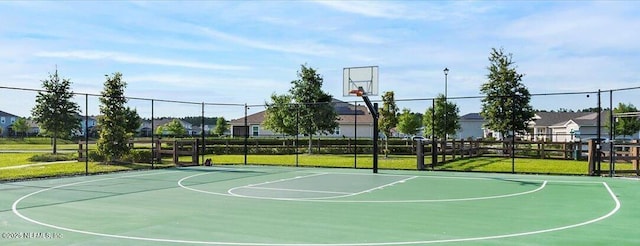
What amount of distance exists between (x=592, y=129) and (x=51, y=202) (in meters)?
44.3

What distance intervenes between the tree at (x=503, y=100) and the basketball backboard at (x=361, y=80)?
11024mm

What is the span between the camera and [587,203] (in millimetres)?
9812

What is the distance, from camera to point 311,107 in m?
28.6

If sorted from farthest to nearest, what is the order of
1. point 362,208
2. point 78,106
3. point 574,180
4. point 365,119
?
point 365,119 → point 78,106 → point 574,180 → point 362,208

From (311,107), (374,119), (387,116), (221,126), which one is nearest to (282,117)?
(311,107)

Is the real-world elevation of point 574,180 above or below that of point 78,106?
below

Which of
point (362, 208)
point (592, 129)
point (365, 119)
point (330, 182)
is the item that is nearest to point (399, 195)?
point (362, 208)

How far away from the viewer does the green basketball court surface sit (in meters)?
6.65

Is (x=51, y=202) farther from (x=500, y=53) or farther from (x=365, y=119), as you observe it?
(x=365, y=119)

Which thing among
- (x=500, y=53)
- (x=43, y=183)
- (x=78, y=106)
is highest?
(x=500, y=53)

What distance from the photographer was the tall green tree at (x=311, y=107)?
94.5 feet

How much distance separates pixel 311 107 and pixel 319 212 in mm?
19993

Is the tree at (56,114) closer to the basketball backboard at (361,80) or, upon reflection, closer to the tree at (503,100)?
the basketball backboard at (361,80)

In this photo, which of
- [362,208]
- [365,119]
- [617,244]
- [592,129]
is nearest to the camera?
[617,244]
